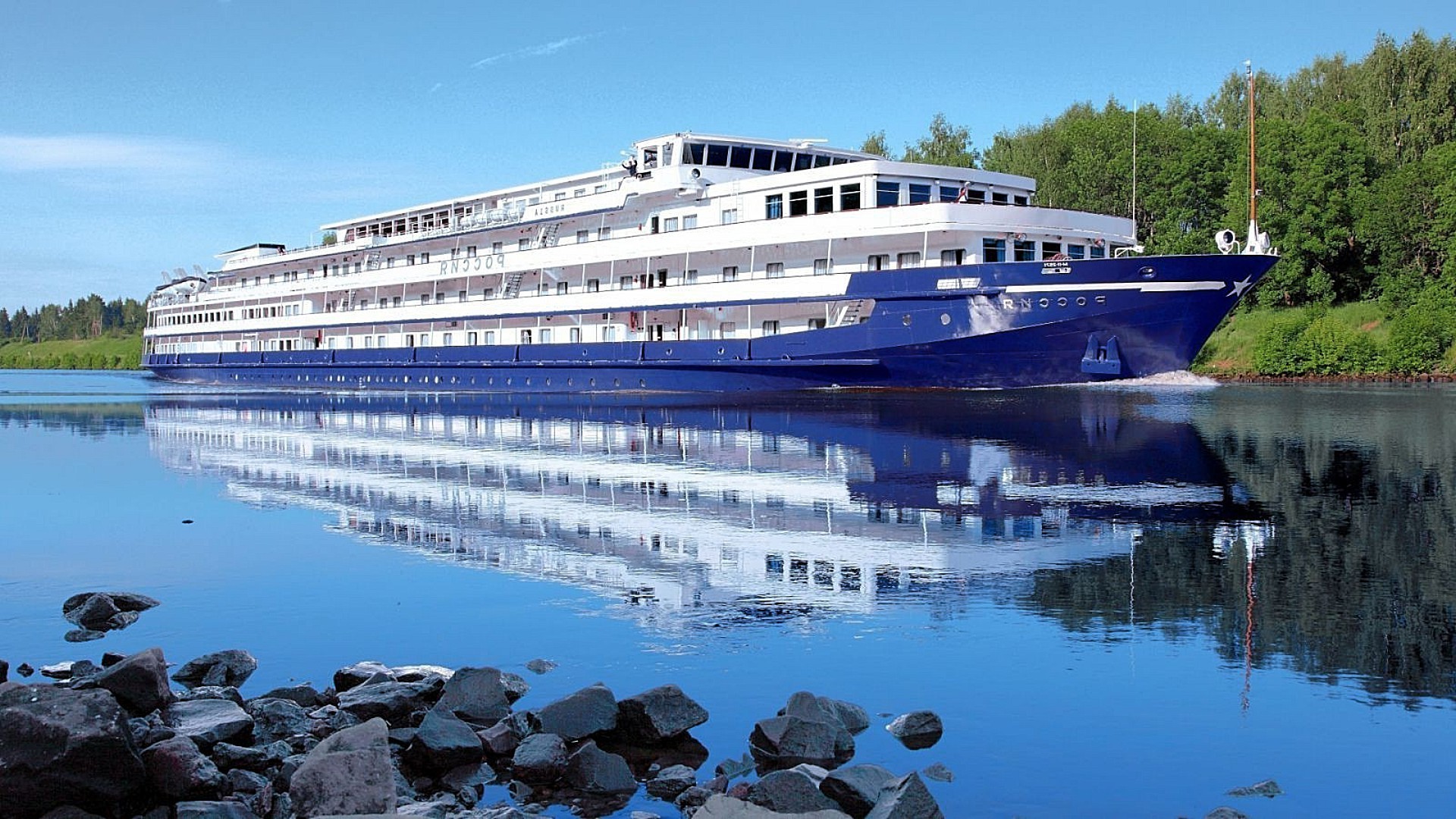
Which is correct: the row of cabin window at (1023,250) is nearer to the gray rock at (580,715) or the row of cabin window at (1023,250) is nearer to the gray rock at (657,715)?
the gray rock at (657,715)

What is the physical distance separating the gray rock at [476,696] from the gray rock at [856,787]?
2319mm

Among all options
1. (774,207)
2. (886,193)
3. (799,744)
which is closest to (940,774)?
(799,744)

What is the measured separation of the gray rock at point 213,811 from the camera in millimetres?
6055

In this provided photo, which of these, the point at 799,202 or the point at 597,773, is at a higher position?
the point at 799,202

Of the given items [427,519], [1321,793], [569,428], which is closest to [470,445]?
[569,428]

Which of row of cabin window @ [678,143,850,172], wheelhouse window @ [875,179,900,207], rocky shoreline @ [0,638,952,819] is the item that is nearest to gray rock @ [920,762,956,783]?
rocky shoreline @ [0,638,952,819]

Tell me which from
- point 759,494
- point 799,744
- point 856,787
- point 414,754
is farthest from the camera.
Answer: point 759,494

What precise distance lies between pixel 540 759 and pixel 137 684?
2.67 meters

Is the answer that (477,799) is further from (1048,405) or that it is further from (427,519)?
(1048,405)

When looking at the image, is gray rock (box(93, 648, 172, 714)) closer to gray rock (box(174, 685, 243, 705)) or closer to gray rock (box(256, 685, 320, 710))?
gray rock (box(174, 685, 243, 705))

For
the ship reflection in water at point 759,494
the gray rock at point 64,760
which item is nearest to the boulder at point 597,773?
the gray rock at point 64,760

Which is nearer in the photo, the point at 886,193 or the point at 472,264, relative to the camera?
the point at 886,193

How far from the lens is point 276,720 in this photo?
7.40 m

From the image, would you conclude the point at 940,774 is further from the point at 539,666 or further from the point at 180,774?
the point at 180,774
